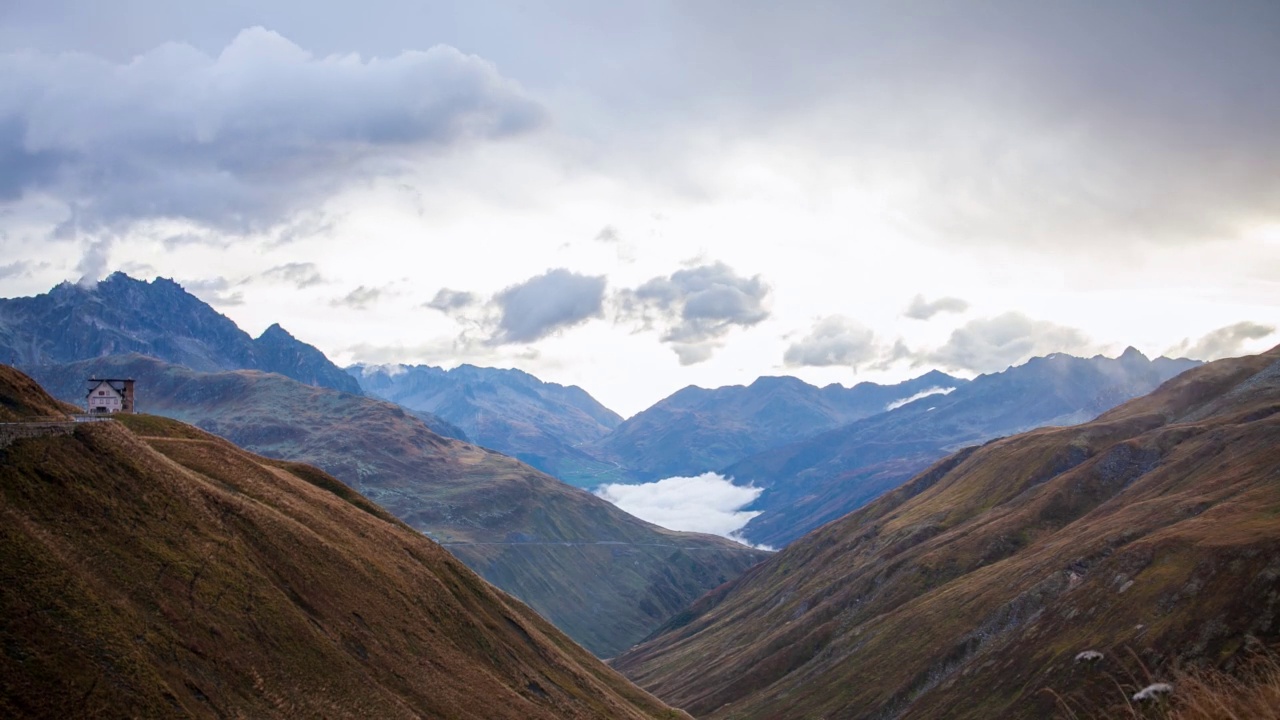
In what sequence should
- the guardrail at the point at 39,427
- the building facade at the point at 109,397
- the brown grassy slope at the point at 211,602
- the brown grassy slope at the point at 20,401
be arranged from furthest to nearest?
the building facade at the point at 109,397, the brown grassy slope at the point at 20,401, the guardrail at the point at 39,427, the brown grassy slope at the point at 211,602

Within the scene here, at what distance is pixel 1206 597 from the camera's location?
142000mm

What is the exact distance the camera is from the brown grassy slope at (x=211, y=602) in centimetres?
5341

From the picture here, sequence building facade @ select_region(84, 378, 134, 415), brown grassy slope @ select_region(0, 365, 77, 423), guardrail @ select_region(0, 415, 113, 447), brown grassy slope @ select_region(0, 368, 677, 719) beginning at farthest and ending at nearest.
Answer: building facade @ select_region(84, 378, 134, 415) < brown grassy slope @ select_region(0, 365, 77, 423) < guardrail @ select_region(0, 415, 113, 447) < brown grassy slope @ select_region(0, 368, 677, 719)

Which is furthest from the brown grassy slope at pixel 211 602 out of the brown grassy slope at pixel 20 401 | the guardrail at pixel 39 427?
the brown grassy slope at pixel 20 401

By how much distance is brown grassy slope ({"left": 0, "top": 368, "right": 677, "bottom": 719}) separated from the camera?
5341 cm

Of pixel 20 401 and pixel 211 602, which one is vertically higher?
pixel 20 401

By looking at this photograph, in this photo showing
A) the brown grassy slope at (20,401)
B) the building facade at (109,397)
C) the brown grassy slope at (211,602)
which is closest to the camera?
the brown grassy slope at (211,602)

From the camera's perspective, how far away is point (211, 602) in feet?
223

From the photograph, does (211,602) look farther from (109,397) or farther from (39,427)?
(109,397)

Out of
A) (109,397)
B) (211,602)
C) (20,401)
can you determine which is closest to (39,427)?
(20,401)

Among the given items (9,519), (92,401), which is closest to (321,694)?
(9,519)

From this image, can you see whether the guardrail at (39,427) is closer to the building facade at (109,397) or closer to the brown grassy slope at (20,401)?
the brown grassy slope at (20,401)

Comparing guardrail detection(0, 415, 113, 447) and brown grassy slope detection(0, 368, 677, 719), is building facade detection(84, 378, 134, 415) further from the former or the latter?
guardrail detection(0, 415, 113, 447)

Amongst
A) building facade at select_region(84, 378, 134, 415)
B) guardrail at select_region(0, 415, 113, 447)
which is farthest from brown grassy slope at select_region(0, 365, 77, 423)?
building facade at select_region(84, 378, 134, 415)
